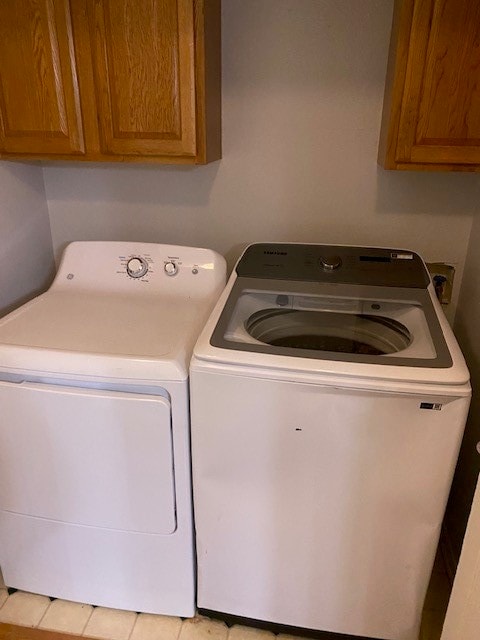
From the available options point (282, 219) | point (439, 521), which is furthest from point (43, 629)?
point (282, 219)

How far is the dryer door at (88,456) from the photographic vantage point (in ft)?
4.61

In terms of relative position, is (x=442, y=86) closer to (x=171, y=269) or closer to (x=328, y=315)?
(x=328, y=315)

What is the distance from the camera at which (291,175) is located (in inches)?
76.4

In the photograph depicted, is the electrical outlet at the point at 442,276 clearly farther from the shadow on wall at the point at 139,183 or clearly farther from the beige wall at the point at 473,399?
the shadow on wall at the point at 139,183

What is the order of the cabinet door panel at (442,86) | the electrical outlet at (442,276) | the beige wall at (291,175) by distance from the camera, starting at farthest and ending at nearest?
the electrical outlet at (442,276)
the beige wall at (291,175)
the cabinet door panel at (442,86)

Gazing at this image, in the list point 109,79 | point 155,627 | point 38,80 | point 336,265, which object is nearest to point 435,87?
point 336,265

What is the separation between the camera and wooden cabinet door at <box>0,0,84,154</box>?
1514 mm

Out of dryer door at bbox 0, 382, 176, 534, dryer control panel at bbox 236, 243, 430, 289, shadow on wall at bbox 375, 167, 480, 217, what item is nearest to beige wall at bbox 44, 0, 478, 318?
shadow on wall at bbox 375, 167, 480, 217

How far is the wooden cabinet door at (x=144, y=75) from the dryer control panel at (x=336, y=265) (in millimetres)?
437

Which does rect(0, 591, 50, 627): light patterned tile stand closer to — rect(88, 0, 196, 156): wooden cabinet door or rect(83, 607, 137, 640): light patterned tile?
rect(83, 607, 137, 640): light patterned tile

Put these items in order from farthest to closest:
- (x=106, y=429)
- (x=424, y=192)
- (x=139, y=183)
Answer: (x=139, y=183), (x=424, y=192), (x=106, y=429)

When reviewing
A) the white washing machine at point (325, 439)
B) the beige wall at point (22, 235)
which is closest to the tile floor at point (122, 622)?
the white washing machine at point (325, 439)

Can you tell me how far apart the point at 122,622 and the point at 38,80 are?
1.80 m

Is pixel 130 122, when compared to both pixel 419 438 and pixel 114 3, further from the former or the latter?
pixel 419 438
